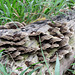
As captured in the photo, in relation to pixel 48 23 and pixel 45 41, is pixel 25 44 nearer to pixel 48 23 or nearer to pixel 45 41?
pixel 45 41

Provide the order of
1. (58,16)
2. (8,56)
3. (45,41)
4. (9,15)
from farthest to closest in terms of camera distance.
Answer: (58,16) < (9,15) < (45,41) < (8,56)

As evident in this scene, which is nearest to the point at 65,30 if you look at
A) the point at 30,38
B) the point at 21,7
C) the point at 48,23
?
the point at 48,23

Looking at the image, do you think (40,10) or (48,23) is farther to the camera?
(40,10)

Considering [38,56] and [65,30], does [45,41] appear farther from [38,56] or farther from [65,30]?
[65,30]

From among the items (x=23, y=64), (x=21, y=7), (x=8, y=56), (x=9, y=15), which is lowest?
(x=23, y=64)

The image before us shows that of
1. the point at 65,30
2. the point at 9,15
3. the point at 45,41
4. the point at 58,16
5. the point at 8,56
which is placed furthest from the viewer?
the point at 58,16

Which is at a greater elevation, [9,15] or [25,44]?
[9,15]
